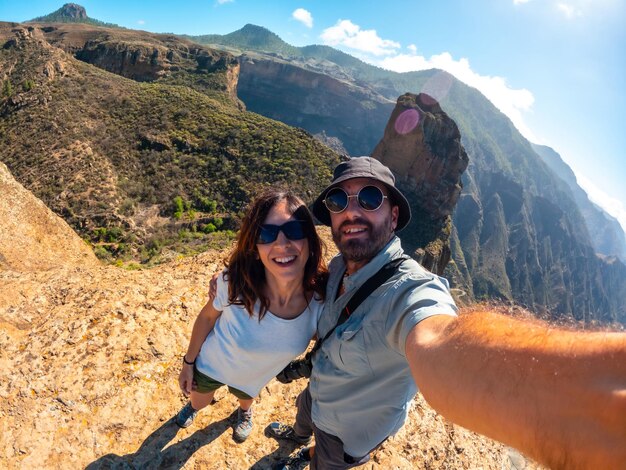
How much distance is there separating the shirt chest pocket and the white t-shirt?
0.62 meters

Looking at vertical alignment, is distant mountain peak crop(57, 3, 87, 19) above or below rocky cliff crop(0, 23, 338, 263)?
above

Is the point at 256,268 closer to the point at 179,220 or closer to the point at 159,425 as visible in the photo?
the point at 159,425

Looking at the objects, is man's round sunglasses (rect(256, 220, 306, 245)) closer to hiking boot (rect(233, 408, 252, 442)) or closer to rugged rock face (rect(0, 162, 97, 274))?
hiking boot (rect(233, 408, 252, 442))

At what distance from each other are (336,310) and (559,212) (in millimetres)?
178142

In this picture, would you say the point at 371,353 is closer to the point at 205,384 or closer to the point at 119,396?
the point at 205,384

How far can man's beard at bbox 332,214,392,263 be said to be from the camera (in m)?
2.30

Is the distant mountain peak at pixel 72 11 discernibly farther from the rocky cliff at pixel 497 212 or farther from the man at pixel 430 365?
the man at pixel 430 365

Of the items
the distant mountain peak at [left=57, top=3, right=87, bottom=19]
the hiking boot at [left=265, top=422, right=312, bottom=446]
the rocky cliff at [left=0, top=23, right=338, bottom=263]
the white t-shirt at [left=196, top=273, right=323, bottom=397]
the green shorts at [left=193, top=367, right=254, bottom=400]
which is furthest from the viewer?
the distant mountain peak at [left=57, top=3, right=87, bottom=19]

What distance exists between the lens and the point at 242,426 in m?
3.56

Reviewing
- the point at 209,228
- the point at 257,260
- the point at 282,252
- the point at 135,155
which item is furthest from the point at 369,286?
the point at 135,155

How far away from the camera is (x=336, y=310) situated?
219cm

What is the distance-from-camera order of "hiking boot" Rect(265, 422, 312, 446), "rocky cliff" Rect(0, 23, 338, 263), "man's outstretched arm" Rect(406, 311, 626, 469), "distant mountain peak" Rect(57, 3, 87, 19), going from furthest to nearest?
"distant mountain peak" Rect(57, 3, 87, 19) → "rocky cliff" Rect(0, 23, 338, 263) → "hiking boot" Rect(265, 422, 312, 446) → "man's outstretched arm" Rect(406, 311, 626, 469)

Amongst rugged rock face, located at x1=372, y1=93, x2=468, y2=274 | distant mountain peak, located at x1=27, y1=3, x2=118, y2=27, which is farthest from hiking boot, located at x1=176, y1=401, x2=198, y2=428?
distant mountain peak, located at x1=27, y1=3, x2=118, y2=27

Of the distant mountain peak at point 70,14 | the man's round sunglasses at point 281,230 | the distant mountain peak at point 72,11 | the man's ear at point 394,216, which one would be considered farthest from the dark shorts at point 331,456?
the distant mountain peak at point 72,11
